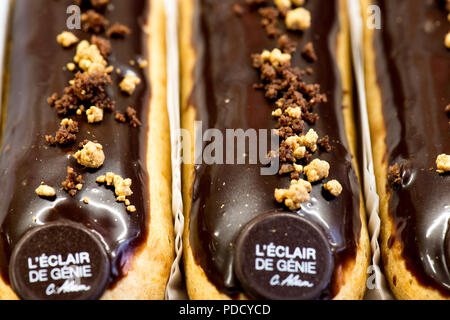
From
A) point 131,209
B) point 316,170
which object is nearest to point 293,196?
point 316,170

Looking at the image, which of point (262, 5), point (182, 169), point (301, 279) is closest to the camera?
point (301, 279)

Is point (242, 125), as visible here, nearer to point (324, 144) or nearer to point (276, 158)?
point (276, 158)

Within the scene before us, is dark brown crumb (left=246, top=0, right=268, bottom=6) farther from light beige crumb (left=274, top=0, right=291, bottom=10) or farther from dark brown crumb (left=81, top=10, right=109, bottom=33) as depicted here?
dark brown crumb (left=81, top=10, right=109, bottom=33)

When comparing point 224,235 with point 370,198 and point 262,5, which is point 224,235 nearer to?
point 370,198

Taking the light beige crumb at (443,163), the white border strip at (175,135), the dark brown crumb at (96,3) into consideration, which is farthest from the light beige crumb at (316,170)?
the dark brown crumb at (96,3)

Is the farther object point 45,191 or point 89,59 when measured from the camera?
point 89,59

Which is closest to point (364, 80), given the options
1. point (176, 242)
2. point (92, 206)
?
→ point (176, 242)
